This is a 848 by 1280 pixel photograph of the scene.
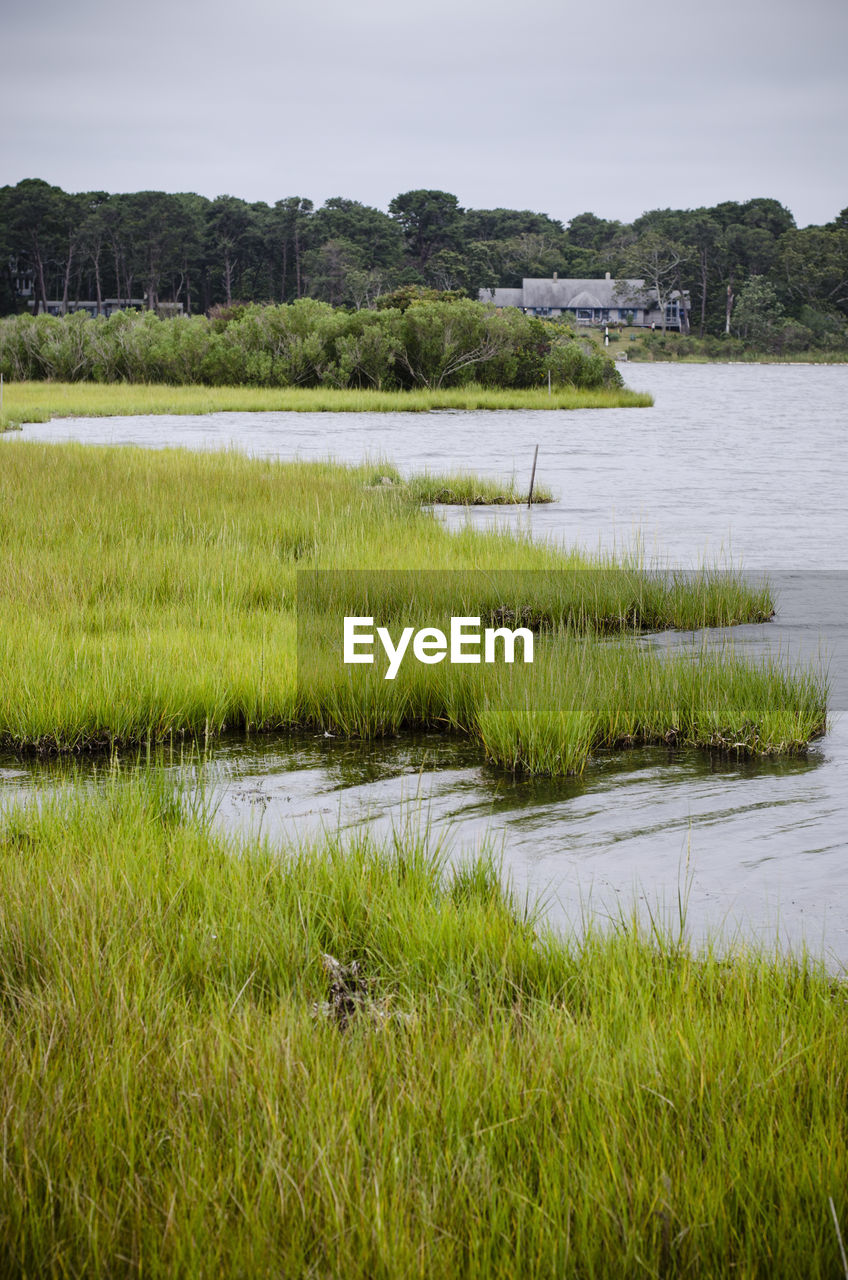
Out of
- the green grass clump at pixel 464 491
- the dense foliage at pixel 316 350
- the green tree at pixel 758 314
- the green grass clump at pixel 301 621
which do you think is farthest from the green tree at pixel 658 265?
the green grass clump at pixel 301 621

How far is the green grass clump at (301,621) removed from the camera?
21.8ft

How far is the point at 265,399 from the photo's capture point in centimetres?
4059

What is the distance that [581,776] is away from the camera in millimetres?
6141

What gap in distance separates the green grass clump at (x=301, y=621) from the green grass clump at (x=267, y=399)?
21209mm

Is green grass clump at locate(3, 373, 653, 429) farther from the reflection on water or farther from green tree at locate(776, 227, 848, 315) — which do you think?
green tree at locate(776, 227, 848, 315)

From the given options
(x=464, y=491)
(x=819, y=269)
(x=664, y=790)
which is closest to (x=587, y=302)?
(x=819, y=269)

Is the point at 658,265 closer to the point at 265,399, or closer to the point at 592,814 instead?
the point at 265,399

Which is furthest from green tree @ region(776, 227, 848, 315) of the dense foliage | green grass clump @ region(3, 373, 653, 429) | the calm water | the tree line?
the calm water

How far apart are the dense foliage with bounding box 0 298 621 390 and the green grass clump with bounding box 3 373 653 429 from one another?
1.17 metres

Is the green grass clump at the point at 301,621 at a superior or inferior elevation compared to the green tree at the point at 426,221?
inferior

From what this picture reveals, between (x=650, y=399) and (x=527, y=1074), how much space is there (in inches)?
1746

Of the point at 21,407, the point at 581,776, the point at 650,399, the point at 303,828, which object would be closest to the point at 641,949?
the point at 303,828

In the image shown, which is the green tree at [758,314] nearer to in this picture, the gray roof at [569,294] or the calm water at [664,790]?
the gray roof at [569,294]

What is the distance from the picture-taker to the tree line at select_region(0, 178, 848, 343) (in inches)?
3812
